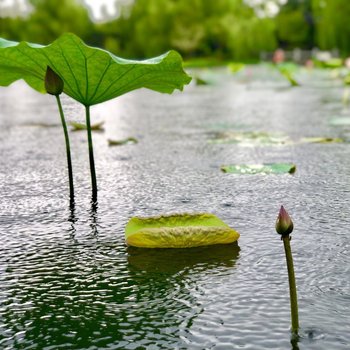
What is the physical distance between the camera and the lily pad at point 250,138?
2787mm

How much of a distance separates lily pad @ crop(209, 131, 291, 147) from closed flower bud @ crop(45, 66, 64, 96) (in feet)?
4.49

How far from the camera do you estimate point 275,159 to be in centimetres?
237

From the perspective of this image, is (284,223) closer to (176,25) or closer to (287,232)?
(287,232)

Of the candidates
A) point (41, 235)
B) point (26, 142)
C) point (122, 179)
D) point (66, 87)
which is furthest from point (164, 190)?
point (26, 142)

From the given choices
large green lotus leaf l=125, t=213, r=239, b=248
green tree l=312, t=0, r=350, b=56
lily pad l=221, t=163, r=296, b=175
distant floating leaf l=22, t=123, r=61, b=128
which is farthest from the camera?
green tree l=312, t=0, r=350, b=56

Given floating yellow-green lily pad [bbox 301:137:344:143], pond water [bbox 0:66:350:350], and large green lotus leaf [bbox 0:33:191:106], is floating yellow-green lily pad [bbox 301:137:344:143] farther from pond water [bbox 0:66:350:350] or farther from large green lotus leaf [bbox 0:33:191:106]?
large green lotus leaf [bbox 0:33:191:106]

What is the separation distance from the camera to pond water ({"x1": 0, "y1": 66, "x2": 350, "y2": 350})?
0.83 m

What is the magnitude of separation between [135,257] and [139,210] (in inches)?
16.1

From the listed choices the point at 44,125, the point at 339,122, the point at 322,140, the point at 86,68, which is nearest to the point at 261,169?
the point at 86,68

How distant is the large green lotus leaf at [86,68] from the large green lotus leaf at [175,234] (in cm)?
37

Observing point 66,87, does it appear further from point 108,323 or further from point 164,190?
point 108,323

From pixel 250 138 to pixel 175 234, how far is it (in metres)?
1.79

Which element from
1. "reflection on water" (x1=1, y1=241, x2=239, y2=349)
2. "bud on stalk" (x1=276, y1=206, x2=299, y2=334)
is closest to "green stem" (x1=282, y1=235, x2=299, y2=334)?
"bud on stalk" (x1=276, y1=206, x2=299, y2=334)

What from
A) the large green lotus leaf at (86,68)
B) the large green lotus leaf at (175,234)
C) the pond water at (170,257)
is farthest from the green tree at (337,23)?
the large green lotus leaf at (175,234)
